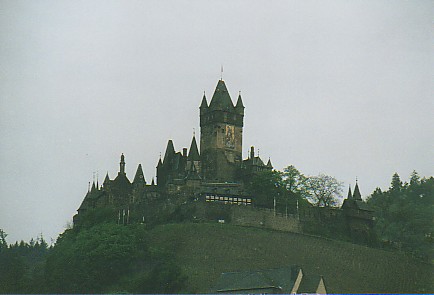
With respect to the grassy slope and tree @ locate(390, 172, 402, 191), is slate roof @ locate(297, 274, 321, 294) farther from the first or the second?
tree @ locate(390, 172, 402, 191)

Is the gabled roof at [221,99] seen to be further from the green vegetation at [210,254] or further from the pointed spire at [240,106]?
the green vegetation at [210,254]

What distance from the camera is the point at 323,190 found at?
90000 millimetres

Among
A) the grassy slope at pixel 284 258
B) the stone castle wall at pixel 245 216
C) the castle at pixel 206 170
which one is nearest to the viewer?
the grassy slope at pixel 284 258

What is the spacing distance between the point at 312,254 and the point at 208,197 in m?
13.5

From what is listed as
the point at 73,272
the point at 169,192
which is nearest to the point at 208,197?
the point at 169,192

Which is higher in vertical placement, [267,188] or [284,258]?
[267,188]

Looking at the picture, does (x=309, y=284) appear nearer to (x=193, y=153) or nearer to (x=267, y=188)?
(x=267, y=188)

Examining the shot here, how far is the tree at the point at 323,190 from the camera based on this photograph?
89.4 meters

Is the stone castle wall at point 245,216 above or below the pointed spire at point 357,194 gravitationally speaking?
below

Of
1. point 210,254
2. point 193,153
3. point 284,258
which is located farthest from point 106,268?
point 193,153

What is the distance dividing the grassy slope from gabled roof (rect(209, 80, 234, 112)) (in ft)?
63.3

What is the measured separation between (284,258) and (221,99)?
27.5 m

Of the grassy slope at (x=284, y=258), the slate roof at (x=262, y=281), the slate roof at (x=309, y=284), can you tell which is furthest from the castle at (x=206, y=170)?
the slate roof at (x=309, y=284)

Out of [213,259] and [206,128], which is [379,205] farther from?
[213,259]
